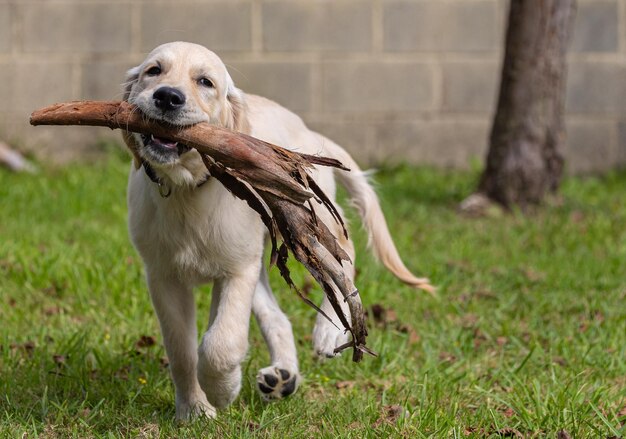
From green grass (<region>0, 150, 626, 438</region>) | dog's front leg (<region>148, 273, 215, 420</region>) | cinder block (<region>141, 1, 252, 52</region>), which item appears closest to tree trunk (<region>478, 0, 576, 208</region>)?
green grass (<region>0, 150, 626, 438</region>)

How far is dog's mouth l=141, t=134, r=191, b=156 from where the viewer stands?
3105 millimetres

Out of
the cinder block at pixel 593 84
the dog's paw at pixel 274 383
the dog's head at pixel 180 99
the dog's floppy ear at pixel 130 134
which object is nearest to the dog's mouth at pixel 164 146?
the dog's head at pixel 180 99

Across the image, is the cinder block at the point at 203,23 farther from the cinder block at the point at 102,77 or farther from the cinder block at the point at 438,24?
the cinder block at the point at 438,24

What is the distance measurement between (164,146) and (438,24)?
17.6 ft

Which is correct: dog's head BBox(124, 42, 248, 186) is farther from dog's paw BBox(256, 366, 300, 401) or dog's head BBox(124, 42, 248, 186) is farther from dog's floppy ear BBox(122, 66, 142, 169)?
dog's paw BBox(256, 366, 300, 401)

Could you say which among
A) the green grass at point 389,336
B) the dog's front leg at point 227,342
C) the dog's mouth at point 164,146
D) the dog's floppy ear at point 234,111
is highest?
the dog's floppy ear at point 234,111

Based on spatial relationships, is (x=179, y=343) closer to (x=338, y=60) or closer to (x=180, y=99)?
(x=180, y=99)

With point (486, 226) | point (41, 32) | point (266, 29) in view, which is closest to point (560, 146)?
point (486, 226)

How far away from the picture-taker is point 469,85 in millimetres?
8172

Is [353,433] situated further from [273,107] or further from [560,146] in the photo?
[560,146]

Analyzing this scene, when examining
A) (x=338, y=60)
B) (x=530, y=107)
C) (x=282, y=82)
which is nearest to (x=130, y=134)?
(x=530, y=107)

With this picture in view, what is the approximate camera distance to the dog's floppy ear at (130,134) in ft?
10.6

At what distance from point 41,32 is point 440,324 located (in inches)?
190

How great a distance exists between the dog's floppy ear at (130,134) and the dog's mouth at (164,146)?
108mm
